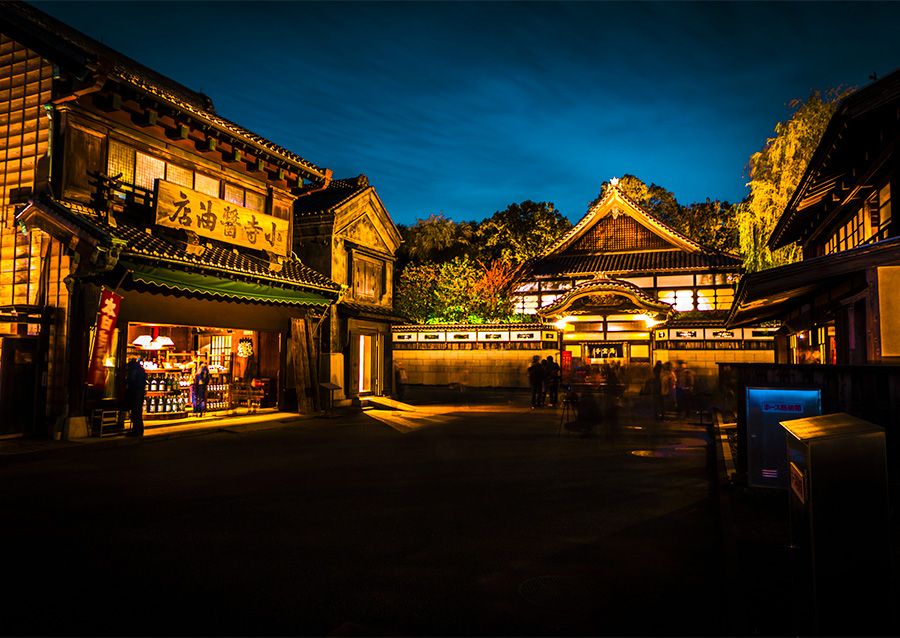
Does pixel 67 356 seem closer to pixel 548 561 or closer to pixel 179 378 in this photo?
pixel 179 378

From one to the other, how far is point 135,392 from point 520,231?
3814cm

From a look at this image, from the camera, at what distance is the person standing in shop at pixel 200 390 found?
1820cm

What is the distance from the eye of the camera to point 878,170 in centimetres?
1300

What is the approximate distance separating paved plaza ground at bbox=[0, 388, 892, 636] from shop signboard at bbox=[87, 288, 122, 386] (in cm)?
210

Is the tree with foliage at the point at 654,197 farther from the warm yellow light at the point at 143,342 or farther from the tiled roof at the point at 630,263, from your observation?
the warm yellow light at the point at 143,342

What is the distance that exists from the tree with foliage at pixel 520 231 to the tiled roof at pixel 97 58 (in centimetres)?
2784

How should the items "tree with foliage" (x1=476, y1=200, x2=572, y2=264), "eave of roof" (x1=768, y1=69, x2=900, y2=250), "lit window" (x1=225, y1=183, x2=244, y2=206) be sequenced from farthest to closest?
1. "tree with foliage" (x1=476, y1=200, x2=572, y2=264)
2. "lit window" (x1=225, y1=183, x2=244, y2=206)
3. "eave of roof" (x1=768, y1=69, x2=900, y2=250)

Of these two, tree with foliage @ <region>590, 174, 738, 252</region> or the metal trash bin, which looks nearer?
the metal trash bin

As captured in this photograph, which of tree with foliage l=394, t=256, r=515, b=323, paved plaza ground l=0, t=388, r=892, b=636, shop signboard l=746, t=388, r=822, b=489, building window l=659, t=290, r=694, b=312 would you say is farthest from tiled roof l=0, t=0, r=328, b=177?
building window l=659, t=290, r=694, b=312

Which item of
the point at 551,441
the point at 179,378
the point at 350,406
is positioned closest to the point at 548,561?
the point at 551,441

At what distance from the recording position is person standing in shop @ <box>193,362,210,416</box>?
18.2 metres

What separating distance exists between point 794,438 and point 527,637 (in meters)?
2.18

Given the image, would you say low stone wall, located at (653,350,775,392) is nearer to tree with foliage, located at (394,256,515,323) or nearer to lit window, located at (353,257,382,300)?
tree with foliage, located at (394,256,515,323)

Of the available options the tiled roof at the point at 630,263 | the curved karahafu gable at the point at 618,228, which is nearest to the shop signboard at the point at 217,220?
the tiled roof at the point at 630,263
